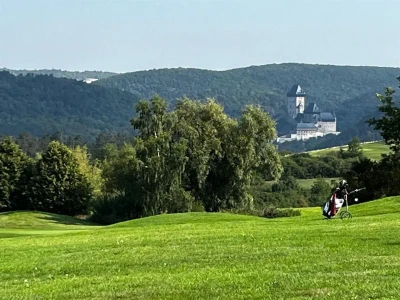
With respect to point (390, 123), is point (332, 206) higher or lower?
lower

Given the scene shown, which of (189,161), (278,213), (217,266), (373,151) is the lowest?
(278,213)

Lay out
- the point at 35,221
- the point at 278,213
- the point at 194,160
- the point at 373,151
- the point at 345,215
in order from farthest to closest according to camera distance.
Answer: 1. the point at 373,151
2. the point at 194,160
3. the point at 35,221
4. the point at 278,213
5. the point at 345,215

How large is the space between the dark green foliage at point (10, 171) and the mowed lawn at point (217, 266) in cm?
5927

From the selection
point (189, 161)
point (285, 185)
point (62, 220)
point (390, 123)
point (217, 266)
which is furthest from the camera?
point (285, 185)

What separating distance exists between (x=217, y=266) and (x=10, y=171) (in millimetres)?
71490

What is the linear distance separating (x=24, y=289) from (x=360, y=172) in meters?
49.9

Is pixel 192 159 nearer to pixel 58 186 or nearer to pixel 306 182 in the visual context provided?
pixel 58 186

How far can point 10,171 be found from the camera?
83938 mm

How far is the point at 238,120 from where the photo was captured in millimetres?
74062

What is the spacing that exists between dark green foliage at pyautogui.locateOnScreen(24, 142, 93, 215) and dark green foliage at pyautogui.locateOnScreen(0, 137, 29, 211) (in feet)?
5.08

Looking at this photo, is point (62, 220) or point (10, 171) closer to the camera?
point (62, 220)

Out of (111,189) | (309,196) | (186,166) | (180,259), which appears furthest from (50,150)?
(180,259)

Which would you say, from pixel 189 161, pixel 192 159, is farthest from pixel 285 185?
pixel 192 159

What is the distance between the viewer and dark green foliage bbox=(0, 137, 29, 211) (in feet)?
271
